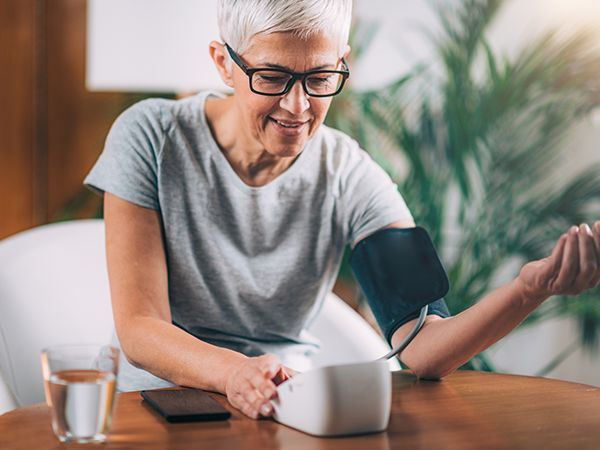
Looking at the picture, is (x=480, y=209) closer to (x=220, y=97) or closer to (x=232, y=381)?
(x=220, y=97)

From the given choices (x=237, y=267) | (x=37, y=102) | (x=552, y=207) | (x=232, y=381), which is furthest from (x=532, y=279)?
(x=37, y=102)

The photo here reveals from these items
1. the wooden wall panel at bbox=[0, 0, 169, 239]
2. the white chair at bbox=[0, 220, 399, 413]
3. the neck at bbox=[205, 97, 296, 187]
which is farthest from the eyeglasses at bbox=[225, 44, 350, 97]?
the wooden wall panel at bbox=[0, 0, 169, 239]

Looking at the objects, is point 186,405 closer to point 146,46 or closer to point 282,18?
point 282,18

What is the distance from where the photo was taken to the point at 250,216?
105 centimetres

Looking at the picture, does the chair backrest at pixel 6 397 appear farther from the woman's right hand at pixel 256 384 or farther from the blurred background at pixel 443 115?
the blurred background at pixel 443 115

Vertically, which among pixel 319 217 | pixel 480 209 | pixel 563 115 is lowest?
pixel 480 209

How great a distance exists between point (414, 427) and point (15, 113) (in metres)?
2.06

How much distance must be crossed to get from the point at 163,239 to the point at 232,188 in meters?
0.15

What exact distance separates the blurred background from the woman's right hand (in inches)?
55.1

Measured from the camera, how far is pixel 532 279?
2.35ft

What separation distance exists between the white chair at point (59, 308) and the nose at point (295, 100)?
26.6 inches

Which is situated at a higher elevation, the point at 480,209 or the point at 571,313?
the point at 480,209

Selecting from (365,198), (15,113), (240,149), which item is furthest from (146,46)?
(365,198)

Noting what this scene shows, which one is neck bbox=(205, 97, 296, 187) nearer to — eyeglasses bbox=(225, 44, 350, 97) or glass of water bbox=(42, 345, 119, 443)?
eyeglasses bbox=(225, 44, 350, 97)
